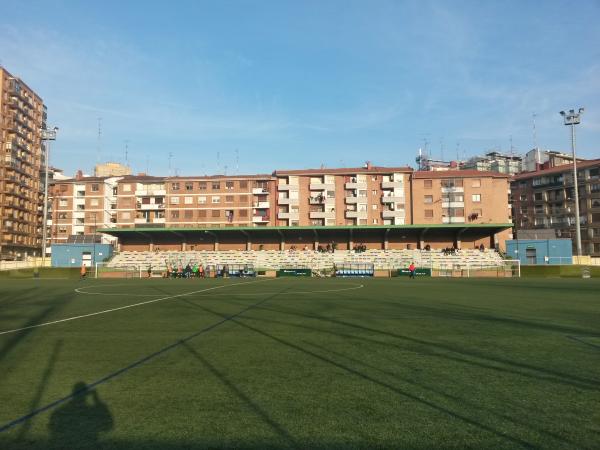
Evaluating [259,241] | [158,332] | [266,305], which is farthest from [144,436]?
[259,241]

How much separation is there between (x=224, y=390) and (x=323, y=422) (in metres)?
1.85

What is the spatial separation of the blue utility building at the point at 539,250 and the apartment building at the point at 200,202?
4613 cm

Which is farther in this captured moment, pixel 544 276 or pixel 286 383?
pixel 544 276

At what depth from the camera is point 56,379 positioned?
23.2 ft

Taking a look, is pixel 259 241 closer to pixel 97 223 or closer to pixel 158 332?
pixel 97 223

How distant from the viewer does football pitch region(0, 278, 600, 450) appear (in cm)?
476

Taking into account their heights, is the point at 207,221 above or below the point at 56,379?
above

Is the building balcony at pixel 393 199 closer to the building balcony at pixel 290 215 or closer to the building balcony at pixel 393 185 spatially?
the building balcony at pixel 393 185

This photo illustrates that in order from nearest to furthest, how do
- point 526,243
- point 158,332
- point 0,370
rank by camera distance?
point 0,370 → point 158,332 → point 526,243

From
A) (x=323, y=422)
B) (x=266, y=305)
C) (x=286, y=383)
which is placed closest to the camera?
(x=323, y=422)

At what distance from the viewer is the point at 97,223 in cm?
10000

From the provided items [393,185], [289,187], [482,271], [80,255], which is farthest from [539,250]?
[80,255]

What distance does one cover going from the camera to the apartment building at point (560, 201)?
312ft

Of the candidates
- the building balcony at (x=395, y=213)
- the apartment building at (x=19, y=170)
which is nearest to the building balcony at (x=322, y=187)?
the building balcony at (x=395, y=213)
